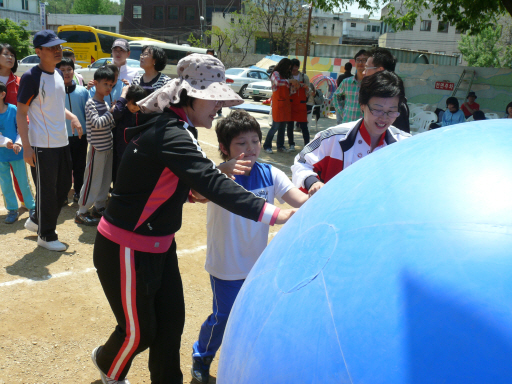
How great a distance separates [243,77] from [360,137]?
23.4m

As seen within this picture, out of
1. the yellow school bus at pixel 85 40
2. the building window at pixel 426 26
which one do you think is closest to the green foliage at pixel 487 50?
the building window at pixel 426 26

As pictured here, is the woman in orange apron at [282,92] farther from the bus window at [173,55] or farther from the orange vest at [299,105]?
the bus window at [173,55]

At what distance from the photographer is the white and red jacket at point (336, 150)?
2.71 metres

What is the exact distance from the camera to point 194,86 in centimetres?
222

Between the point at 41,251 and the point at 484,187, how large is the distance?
486cm

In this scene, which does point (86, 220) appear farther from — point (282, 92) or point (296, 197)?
point (282, 92)

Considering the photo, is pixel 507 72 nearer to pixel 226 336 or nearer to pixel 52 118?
pixel 52 118

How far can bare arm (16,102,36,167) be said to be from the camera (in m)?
4.46

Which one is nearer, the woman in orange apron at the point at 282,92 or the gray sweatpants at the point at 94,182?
the gray sweatpants at the point at 94,182

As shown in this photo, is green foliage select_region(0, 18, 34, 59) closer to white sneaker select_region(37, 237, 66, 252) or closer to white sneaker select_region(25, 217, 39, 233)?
white sneaker select_region(25, 217, 39, 233)

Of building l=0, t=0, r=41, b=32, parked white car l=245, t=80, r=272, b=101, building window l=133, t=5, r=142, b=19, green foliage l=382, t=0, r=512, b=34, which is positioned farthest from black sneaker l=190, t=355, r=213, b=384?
building window l=133, t=5, r=142, b=19

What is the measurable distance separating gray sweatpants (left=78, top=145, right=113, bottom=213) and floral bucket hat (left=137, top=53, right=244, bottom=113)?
12.6 feet

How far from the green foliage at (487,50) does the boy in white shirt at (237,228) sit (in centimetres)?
4477

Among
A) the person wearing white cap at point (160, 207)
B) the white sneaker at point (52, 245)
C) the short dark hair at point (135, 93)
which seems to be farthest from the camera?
the short dark hair at point (135, 93)
